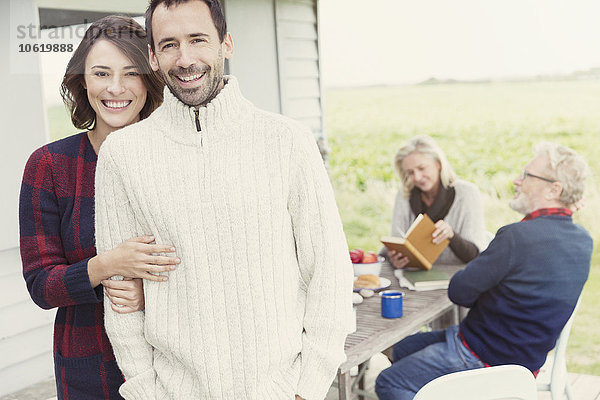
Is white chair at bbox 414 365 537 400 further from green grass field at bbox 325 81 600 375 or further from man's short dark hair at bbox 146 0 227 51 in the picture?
green grass field at bbox 325 81 600 375

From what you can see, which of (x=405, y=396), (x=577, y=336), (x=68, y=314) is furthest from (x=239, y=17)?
(x=577, y=336)

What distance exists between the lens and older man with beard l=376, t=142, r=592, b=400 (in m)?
2.17

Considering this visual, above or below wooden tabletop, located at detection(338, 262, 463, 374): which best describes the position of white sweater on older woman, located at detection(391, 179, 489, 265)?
above

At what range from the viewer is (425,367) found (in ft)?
7.76

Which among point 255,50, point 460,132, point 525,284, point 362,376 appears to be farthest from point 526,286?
point 460,132

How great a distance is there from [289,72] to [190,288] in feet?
12.7

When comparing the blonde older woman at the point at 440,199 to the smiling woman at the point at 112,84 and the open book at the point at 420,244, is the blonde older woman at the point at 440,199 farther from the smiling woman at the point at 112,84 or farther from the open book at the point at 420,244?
the smiling woman at the point at 112,84

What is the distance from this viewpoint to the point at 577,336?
570cm

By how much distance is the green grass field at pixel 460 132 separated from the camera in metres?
8.91

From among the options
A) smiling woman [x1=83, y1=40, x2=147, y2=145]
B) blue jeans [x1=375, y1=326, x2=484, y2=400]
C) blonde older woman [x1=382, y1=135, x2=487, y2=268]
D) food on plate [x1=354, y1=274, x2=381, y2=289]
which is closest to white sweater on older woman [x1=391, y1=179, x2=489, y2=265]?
blonde older woman [x1=382, y1=135, x2=487, y2=268]

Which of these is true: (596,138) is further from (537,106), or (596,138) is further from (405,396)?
(405,396)

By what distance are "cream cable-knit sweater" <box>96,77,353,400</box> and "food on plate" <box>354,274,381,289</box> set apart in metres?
1.34

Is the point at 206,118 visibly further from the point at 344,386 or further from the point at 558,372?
the point at 558,372

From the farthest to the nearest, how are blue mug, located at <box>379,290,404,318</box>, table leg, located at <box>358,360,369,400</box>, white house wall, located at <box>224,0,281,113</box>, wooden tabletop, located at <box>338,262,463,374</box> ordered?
white house wall, located at <box>224,0,281,113</box>, table leg, located at <box>358,360,369,400</box>, blue mug, located at <box>379,290,404,318</box>, wooden tabletop, located at <box>338,262,463,374</box>
